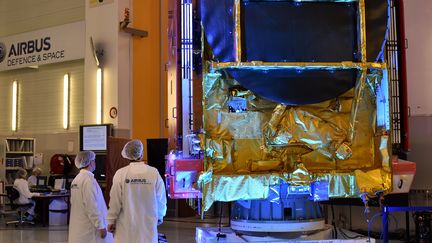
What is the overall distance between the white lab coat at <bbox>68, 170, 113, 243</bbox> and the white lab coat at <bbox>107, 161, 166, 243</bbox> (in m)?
0.73

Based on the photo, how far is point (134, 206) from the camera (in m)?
5.48

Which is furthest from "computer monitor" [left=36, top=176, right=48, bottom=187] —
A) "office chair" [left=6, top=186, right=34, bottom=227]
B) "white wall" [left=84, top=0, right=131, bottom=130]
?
"white wall" [left=84, top=0, right=131, bottom=130]

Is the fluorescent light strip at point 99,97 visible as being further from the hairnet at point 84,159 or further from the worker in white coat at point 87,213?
the worker in white coat at point 87,213

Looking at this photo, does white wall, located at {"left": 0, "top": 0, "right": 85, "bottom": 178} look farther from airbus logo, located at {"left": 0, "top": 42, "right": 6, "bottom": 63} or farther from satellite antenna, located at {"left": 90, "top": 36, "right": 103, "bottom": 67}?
satellite antenna, located at {"left": 90, "top": 36, "right": 103, "bottom": 67}

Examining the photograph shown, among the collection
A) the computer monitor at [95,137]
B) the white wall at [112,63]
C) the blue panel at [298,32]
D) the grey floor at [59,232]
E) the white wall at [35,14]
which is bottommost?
the grey floor at [59,232]

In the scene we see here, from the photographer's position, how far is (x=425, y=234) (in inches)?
331

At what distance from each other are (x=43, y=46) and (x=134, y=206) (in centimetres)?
1255

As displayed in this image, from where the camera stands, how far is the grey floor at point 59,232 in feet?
35.3

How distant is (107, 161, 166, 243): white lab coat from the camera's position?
546 cm

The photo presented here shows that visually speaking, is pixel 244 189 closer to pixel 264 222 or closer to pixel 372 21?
pixel 264 222

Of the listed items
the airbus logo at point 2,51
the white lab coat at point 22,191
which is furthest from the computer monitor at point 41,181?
the airbus logo at point 2,51

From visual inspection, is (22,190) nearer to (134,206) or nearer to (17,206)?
(17,206)

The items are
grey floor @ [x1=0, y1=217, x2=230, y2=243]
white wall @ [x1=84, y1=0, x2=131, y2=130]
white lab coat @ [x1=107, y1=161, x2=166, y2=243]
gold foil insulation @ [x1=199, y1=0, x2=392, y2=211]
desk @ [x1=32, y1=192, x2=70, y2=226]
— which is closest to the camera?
gold foil insulation @ [x1=199, y1=0, x2=392, y2=211]

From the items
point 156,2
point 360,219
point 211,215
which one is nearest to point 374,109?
point 360,219
